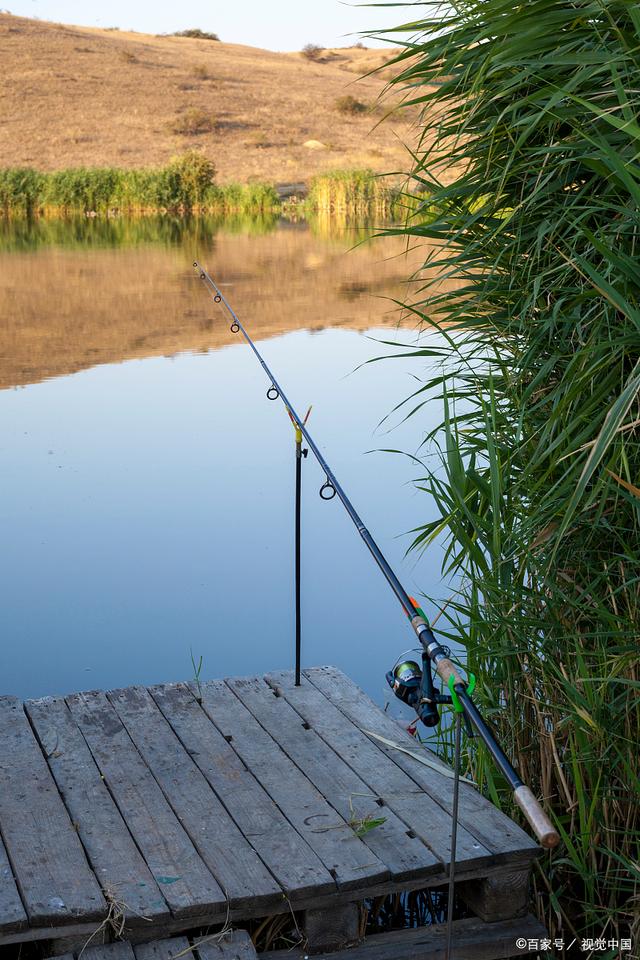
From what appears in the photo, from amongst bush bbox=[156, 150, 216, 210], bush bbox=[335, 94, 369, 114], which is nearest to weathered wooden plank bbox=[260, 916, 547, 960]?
bush bbox=[156, 150, 216, 210]

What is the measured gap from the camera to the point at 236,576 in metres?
5.54

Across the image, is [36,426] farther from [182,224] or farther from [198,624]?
[182,224]

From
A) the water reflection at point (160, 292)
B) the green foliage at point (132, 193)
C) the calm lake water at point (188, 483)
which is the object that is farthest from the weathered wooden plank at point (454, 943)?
the green foliage at point (132, 193)

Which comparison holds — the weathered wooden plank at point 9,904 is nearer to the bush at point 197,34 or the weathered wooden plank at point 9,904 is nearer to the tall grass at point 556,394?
the tall grass at point 556,394

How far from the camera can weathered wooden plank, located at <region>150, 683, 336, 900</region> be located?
2.38 meters

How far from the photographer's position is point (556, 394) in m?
2.38

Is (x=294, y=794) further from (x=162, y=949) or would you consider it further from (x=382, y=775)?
(x=162, y=949)

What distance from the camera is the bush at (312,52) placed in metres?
64.2

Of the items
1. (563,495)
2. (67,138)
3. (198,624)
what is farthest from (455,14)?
(67,138)

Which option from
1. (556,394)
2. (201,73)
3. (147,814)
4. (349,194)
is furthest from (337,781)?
(201,73)

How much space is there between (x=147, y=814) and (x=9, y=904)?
0.42 metres

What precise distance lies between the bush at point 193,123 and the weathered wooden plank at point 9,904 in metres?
40.6

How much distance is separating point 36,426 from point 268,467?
2.05 m

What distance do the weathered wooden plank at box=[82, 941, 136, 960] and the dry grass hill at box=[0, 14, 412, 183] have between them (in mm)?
30963
